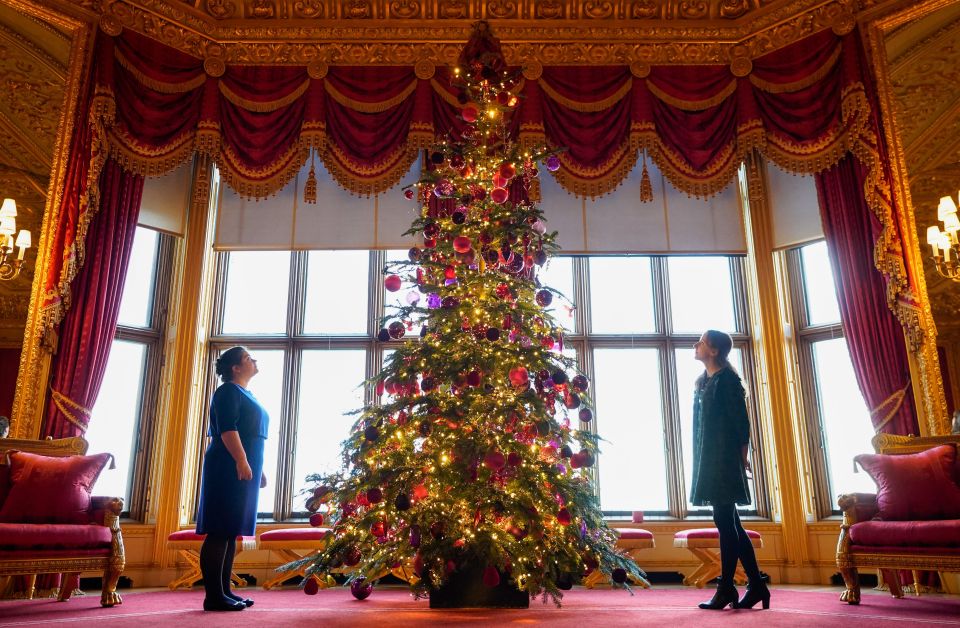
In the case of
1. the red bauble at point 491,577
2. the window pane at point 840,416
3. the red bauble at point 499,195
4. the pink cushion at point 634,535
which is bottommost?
the red bauble at point 491,577

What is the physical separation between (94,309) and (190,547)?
1.88 m

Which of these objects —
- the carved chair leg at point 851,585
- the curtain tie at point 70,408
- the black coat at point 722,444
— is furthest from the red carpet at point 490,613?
the curtain tie at point 70,408

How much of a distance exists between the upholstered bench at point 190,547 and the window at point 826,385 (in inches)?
175

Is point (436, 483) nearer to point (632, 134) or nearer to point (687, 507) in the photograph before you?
point (687, 507)

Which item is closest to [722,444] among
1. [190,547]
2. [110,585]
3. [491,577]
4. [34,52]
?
[491,577]

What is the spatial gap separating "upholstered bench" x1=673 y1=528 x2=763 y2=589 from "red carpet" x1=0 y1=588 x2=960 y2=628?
49 cm

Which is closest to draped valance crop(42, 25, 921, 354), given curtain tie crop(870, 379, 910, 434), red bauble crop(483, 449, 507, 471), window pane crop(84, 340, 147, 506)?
window pane crop(84, 340, 147, 506)

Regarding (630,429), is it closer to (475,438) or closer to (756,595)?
(756,595)

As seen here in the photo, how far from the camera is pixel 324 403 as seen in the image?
6.23 m

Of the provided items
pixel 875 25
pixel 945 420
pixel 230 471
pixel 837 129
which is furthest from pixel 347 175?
pixel 945 420

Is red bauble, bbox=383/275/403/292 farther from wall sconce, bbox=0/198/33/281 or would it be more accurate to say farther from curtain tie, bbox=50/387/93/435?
wall sconce, bbox=0/198/33/281

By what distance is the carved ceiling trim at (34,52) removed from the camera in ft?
18.0

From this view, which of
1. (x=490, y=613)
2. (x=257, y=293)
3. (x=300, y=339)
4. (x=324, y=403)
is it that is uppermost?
(x=257, y=293)

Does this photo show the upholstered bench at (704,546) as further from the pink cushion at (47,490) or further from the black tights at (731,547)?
the pink cushion at (47,490)
